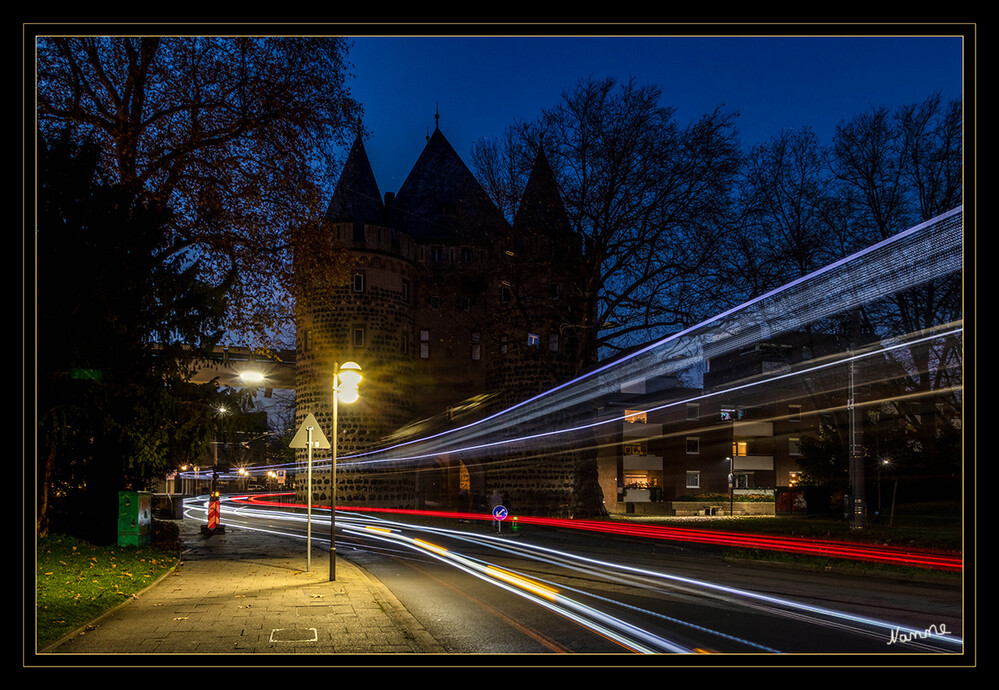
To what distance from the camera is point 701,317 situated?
3048 centimetres

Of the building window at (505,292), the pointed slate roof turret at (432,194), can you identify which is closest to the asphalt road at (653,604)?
the building window at (505,292)

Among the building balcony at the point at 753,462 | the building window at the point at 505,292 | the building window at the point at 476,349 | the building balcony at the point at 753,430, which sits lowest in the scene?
the building balcony at the point at 753,462

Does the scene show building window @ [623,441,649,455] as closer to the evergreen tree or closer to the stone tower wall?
the stone tower wall

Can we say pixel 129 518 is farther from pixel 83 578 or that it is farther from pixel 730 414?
pixel 730 414

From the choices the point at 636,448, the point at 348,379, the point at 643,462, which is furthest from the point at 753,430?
the point at 348,379

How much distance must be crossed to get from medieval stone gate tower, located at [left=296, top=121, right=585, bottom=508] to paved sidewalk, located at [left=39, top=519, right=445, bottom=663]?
25218 mm

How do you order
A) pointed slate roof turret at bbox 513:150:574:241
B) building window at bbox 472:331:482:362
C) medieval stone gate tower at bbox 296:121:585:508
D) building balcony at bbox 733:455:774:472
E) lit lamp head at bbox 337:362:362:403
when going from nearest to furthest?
lit lamp head at bbox 337:362:362:403 < pointed slate roof turret at bbox 513:150:574:241 < medieval stone gate tower at bbox 296:121:585:508 < building window at bbox 472:331:482:362 < building balcony at bbox 733:455:774:472

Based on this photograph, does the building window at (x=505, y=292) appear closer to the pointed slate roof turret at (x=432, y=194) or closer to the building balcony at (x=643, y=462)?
the pointed slate roof turret at (x=432, y=194)

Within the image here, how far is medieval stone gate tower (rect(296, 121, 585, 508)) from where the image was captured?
47031 mm

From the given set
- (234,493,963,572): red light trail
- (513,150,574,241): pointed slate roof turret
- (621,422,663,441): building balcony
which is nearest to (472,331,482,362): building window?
(621,422,663,441): building balcony

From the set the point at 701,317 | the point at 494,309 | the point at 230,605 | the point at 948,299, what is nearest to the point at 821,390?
the point at 701,317

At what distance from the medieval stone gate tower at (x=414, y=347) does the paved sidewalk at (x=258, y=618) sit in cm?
2522

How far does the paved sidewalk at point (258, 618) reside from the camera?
793 centimetres

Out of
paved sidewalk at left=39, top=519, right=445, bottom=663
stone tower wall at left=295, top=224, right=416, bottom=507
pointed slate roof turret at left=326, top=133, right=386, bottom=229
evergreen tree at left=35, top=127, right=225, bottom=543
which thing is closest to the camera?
paved sidewalk at left=39, top=519, right=445, bottom=663
